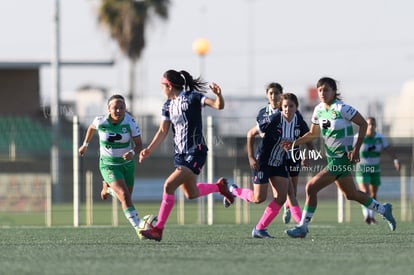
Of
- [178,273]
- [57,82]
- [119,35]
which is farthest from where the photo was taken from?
[119,35]

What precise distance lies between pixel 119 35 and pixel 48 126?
14.5 metres

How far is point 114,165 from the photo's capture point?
14.1m

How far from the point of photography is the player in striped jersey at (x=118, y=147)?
1402 cm

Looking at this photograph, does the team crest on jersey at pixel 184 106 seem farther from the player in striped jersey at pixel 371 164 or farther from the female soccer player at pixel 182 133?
the player in striped jersey at pixel 371 164

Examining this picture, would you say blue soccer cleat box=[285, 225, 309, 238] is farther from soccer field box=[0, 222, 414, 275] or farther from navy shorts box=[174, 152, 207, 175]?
navy shorts box=[174, 152, 207, 175]

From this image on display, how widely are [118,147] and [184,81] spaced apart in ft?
4.23

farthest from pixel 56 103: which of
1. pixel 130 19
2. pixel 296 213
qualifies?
pixel 130 19

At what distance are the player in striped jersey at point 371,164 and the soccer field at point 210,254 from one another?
4.76 metres

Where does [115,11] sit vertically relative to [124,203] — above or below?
above

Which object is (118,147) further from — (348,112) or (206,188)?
(348,112)

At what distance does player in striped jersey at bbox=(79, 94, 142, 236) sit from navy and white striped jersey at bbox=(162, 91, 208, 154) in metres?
0.78

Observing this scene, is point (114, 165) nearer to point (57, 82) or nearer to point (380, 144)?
point (380, 144)

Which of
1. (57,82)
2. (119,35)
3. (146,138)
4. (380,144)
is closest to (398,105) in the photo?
(119,35)

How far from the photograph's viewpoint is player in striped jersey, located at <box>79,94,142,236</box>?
14.0 meters
